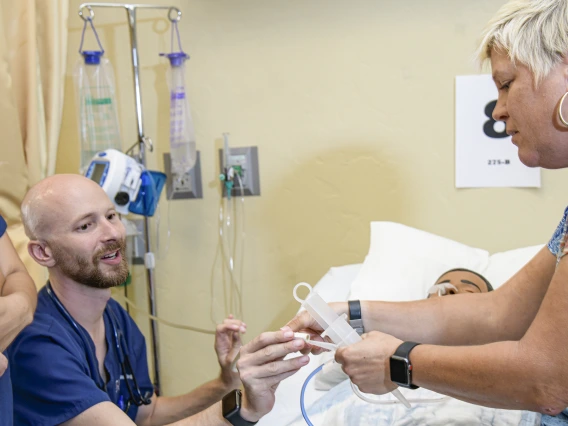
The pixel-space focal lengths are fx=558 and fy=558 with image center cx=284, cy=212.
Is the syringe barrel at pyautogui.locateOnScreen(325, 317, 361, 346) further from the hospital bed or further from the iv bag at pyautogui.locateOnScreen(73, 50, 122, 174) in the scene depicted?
the iv bag at pyautogui.locateOnScreen(73, 50, 122, 174)

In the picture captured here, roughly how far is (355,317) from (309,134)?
0.91 metres

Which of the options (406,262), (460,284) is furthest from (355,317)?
(406,262)

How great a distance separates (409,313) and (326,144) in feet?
2.86

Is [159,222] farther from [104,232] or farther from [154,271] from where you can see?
[104,232]

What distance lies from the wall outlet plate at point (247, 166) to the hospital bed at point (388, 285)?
1.45 ft

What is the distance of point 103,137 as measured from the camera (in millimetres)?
2061

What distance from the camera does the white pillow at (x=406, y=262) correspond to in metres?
1.77

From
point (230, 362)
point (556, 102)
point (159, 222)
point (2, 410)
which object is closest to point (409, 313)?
point (230, 362)

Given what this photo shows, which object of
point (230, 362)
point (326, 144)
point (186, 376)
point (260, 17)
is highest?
point (260, 17)

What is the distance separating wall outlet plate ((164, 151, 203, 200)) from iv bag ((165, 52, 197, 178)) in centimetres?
5

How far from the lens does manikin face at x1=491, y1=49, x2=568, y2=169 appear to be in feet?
3.16

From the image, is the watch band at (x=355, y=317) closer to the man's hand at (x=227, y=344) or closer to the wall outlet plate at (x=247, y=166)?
the man's hand at (x=227, y=344)

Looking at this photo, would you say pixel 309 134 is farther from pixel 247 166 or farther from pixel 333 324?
pixel 333 324

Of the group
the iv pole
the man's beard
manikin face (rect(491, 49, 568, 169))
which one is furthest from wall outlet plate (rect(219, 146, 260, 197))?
manikin face (rect(491, 49, 568, 169))
